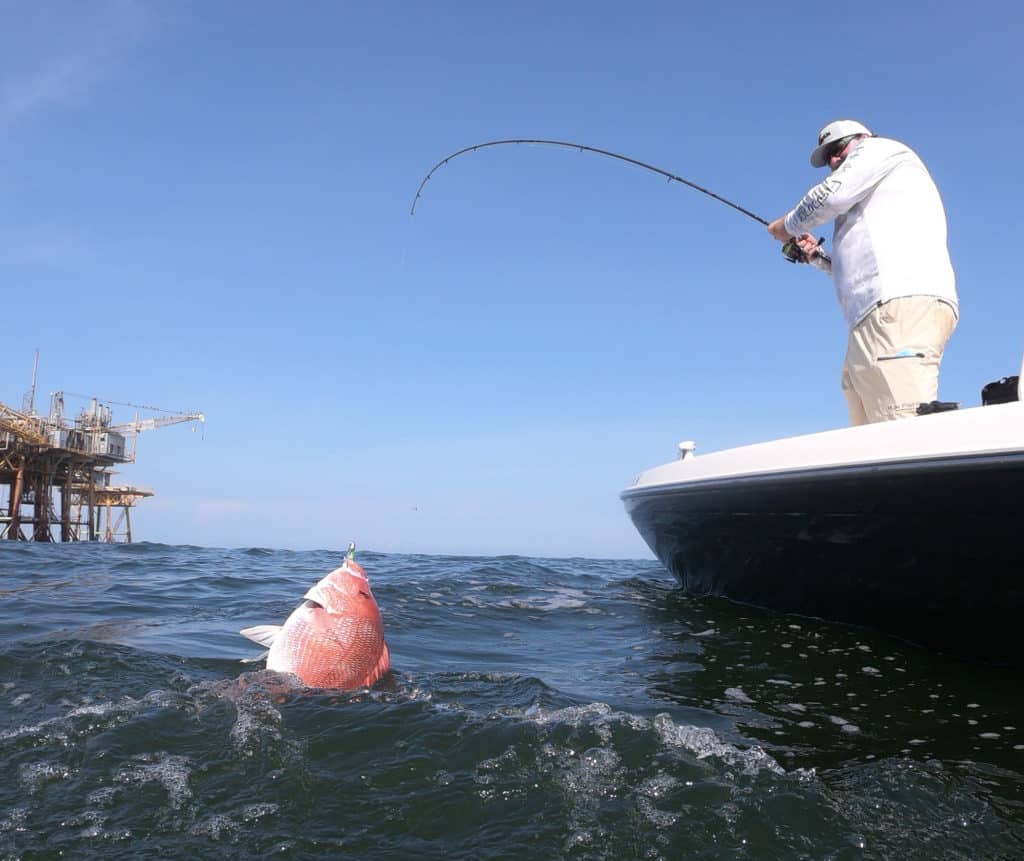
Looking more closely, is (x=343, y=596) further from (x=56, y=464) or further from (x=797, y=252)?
(x=56, y=464)

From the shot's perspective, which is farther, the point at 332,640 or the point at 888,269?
the point at 888,269

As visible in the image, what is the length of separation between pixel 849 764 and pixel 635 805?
970 millimetres

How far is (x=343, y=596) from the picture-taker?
3516mm

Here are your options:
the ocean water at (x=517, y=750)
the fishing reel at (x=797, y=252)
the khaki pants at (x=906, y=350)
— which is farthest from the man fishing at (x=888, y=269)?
the ocean water at (x=517, y=750)

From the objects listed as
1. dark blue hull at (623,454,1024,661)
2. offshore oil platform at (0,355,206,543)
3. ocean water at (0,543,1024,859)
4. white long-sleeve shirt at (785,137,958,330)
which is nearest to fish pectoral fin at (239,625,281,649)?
ocean water at (0,543,1024,859)

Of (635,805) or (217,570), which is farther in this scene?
(217,570)

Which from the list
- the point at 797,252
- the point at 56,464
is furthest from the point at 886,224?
the point at 56,464

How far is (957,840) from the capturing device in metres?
2.14

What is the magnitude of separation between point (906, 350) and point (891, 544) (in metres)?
1.23

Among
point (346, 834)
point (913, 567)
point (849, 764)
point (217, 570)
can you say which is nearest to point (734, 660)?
point (913, 567)

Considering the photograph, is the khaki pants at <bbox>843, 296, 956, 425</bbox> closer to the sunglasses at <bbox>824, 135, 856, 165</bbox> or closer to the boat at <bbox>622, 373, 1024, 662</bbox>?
the boat at <bbox>622, 373, 1024, 662</bbox>

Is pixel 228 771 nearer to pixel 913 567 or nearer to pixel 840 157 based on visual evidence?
pixel 913 567

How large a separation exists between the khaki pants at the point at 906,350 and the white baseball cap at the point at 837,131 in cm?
139

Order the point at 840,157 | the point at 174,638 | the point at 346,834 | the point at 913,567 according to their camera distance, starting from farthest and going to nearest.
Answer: the point at 840,157, the point at 174,638, the point at 913,567, the point at 346,834
